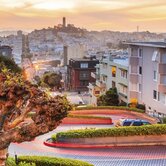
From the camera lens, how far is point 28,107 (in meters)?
13.2

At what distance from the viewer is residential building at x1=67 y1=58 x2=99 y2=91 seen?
88.4 metres

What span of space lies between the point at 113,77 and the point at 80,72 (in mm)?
32570

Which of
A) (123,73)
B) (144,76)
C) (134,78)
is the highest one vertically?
(144,76)

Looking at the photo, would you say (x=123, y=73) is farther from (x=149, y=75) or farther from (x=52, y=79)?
(x=52, y=79)

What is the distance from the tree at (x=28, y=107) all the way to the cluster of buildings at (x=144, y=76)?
88.2ft

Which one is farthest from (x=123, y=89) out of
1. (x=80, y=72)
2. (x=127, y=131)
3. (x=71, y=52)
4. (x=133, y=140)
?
(x=71, y=52)

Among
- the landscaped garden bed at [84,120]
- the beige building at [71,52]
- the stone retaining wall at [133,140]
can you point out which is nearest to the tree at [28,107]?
the stone retaining wall at [133,140]

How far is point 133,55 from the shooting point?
46.6m

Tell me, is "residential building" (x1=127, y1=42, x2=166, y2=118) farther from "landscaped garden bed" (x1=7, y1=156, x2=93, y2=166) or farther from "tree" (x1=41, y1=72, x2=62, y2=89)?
"tree" (x1=41, y1=72, x2=62, y2=89)

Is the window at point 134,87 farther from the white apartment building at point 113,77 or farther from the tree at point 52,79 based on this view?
the tree at point 52,79

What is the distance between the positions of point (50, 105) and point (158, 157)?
1107cm

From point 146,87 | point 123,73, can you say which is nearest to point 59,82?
point 123,73

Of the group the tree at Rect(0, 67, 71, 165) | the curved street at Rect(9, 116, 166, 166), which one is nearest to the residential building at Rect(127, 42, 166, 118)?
the curved street at Rect(9, 116, 166, 166)

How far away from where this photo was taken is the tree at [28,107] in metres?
12.7
